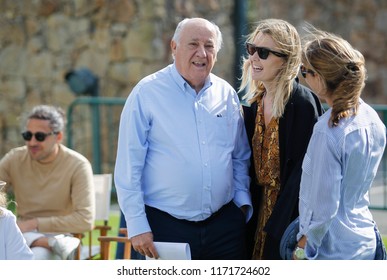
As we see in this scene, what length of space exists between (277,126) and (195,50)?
56 centimetres

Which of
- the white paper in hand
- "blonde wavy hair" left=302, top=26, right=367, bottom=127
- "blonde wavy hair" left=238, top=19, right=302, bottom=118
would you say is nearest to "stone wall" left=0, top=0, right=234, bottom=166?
"blonde wavy hair" left=238, top=19, right=302, bottom=118

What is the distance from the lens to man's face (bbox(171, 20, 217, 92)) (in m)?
4.90

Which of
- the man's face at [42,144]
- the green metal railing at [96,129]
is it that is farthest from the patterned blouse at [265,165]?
the green metal railing at [96,129]

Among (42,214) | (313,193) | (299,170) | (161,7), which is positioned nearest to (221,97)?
(299,170)

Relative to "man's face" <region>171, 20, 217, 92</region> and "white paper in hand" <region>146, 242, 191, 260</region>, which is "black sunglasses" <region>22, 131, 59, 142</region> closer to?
"man's face" <region>171, 20, 217, 92</region>

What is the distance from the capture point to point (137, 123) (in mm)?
4828

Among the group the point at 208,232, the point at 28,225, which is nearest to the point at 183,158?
the point at 208,232

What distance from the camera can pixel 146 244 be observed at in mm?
4801

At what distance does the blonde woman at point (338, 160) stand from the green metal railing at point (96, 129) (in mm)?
6566

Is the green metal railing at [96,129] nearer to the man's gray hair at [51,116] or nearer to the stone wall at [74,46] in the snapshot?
the stone wall at [74,46]

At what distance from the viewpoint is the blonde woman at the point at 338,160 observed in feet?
14.0

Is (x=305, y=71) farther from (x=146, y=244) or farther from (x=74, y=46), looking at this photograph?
(x=74, y=46)

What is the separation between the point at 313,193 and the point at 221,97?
94cm
